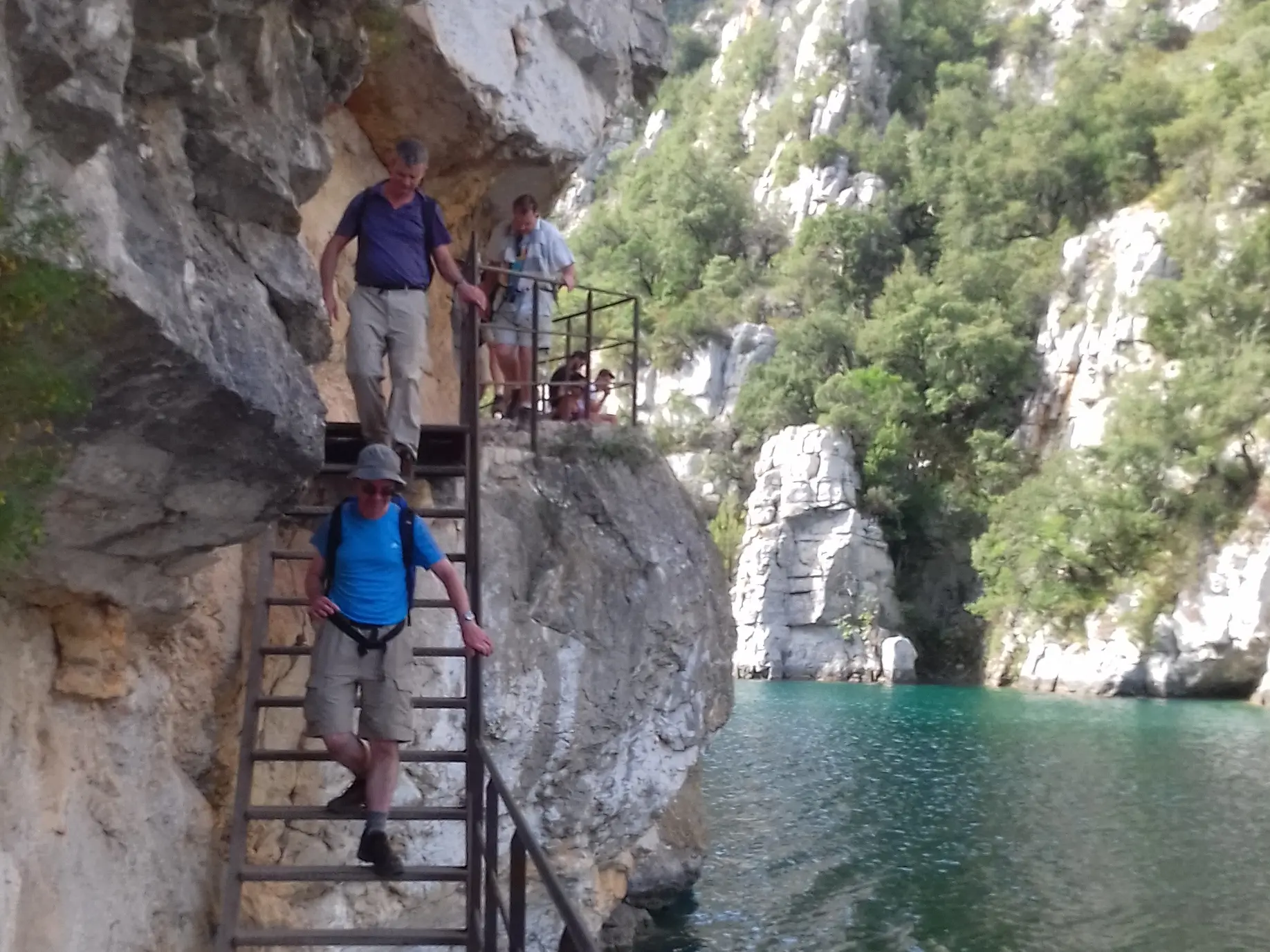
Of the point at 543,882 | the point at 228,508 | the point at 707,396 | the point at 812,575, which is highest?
the point at 707,396

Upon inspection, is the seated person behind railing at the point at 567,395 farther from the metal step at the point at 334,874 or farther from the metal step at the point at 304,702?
the metal step at the point at 334,874

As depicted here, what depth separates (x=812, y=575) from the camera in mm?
47312

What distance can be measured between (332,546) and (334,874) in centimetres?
132

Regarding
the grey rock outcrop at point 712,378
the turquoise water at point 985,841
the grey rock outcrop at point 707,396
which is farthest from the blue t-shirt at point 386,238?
the grey rock outcrop at point 712,378

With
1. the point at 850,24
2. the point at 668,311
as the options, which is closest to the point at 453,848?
the point at 668,311

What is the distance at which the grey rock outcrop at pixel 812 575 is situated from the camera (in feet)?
152

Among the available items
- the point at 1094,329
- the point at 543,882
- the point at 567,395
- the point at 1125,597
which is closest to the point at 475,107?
the point at 567,395

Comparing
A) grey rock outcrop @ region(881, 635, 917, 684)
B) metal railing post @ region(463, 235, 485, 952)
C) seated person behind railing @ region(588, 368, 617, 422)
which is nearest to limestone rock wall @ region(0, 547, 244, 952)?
metal railing post @ region(463, 235, 485, 952)

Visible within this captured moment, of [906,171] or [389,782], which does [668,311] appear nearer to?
[906,171]

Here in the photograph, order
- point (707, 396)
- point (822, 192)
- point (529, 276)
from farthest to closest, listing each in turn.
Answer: point (822, 192) → point (707, 396) → point (529, 276)

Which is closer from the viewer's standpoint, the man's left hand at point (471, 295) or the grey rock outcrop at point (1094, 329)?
the man's left hand at point (471, 295)

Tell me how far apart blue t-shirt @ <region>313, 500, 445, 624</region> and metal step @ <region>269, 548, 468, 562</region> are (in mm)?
579

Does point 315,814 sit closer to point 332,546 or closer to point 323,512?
point 332,546

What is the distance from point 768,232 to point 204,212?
60.9m
